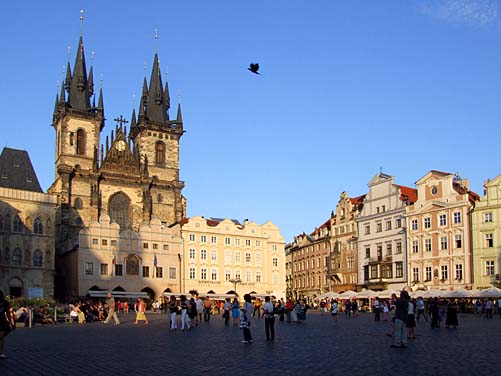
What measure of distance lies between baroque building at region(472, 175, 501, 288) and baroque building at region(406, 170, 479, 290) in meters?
0.92

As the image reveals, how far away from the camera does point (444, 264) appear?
61.8 meters

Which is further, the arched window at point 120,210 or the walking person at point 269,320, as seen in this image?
the arched window at point 120,210

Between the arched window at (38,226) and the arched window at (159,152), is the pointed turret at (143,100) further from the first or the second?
the arched window at (38,226)

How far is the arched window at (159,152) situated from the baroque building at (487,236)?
41.0 meters

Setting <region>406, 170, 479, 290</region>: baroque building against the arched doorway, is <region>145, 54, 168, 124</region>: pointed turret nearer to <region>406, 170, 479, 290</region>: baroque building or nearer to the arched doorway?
the arched doorway

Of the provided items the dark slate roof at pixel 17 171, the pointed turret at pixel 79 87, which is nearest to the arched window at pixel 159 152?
the pointed turret at pixel 79 87

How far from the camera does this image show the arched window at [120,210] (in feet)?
257

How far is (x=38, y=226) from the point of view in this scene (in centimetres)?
6312

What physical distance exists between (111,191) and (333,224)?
26337 millimetres

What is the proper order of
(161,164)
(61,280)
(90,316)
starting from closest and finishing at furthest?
(90,316)
(61,280)
(161,164)

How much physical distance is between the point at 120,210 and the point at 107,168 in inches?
207

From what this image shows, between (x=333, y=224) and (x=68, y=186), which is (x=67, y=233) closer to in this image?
(x=68, y=186)

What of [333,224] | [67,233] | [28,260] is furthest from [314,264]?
[28,260]

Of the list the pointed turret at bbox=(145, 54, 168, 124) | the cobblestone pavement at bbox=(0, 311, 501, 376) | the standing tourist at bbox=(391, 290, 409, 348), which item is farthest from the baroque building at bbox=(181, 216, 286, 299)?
the standing tourist at bbox=(391, 290, 409, 348)
